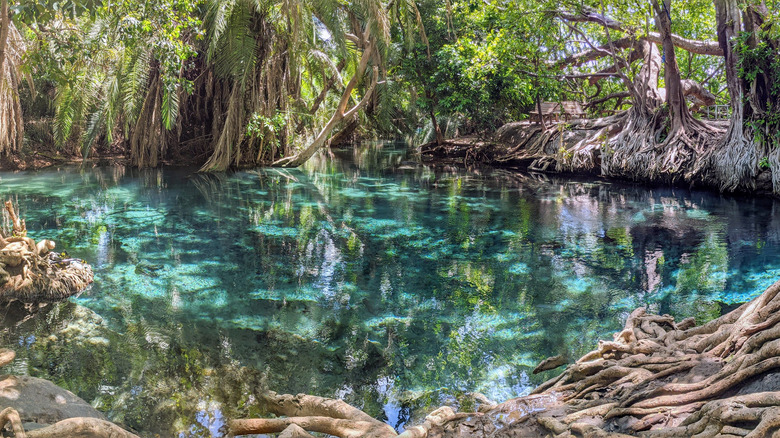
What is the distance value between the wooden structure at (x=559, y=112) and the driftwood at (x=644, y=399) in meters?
19.2

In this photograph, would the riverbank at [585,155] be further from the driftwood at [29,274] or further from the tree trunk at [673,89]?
the driftwood at [29,274]

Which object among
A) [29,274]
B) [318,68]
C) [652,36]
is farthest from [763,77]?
[29,274]

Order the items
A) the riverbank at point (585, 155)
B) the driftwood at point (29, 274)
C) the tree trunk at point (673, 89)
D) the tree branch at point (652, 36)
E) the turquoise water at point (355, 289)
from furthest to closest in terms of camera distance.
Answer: the tree branch at point (652, 36), the tree trunk at point (673, 89), the riverbank at point (585, 155), the driftwood at point (29, 274), the turquoise water at point (355, 289)

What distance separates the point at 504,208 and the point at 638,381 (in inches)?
390

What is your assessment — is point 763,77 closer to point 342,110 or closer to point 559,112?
point 559,112

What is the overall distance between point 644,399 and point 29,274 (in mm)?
6661

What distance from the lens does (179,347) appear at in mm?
5809

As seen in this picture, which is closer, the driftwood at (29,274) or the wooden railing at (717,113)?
the driftwood at (29,274)

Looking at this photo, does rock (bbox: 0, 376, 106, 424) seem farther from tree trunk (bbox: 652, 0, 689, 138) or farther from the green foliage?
tree trunk (bbox: 652, 0, 689, 138)

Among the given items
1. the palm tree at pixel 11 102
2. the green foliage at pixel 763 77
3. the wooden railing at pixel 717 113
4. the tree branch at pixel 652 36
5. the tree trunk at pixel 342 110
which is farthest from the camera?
the wooden railing at pixel 717 113

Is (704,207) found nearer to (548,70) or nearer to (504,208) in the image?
(504,208)

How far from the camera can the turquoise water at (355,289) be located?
17.0 feet

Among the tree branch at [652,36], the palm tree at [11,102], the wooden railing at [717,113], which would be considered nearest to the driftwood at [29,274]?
the palm tree at [11,102]

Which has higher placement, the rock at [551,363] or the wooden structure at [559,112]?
the wooden structure at [559,112]
